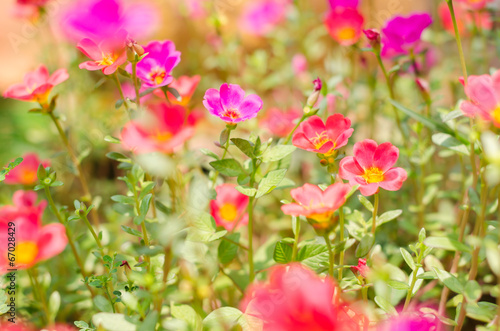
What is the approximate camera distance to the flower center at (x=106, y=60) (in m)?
0.82

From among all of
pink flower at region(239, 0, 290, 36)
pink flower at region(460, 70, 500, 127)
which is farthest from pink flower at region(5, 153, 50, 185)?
pink flower at region(239, 0, 290, 36)

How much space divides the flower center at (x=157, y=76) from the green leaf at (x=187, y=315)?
1.36ft

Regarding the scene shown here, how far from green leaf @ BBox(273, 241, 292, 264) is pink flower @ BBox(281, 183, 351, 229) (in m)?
0.14

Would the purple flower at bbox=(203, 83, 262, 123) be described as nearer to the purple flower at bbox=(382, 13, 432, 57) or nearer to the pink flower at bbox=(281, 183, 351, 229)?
the pink flower at bbox=(281, 183, 351, 229)

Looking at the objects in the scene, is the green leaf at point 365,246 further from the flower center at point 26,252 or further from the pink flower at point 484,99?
the flower center at point 26,252

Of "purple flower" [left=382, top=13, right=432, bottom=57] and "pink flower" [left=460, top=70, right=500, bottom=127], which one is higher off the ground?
"purple flower" [left=382, top=13, right=432, bottom=57]

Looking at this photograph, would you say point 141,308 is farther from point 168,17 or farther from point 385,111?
point 168,17

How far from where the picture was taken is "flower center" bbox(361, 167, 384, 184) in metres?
0.76

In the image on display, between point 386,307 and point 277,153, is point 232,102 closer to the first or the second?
point 277,153

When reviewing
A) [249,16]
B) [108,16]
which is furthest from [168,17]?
[108,16]

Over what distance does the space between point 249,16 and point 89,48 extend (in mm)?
1298

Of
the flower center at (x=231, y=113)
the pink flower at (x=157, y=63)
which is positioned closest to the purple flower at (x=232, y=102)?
the flower center at (x=231, y=113)

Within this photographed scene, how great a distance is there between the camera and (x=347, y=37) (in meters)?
1.23

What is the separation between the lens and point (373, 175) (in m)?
0.76
